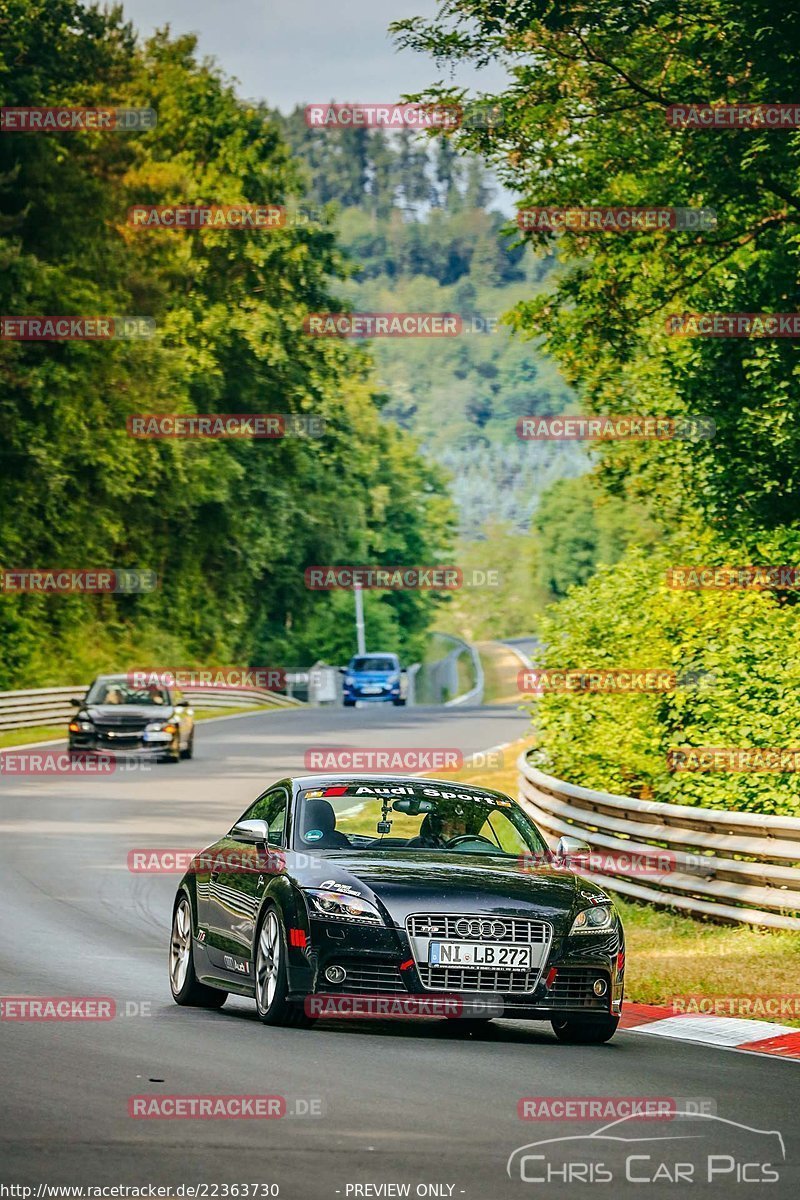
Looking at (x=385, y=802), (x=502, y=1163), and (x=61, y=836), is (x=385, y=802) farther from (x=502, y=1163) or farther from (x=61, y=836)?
(x=61, y=836)

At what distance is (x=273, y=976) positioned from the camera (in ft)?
34.9

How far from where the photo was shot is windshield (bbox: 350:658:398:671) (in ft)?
223

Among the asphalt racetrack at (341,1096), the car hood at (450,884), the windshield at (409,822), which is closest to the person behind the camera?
the asphalt racetrack at (341,1096)

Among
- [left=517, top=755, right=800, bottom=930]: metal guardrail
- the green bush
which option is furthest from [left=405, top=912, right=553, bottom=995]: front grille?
Result: the green bush

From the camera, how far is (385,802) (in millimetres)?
11383

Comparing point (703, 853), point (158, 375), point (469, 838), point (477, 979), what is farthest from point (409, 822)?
point (158, 375)

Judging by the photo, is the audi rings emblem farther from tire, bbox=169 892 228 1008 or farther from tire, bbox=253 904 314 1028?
Result: tire, bbox=169 892 228 1008

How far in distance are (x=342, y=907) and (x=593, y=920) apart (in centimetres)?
138

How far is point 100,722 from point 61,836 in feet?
35.7

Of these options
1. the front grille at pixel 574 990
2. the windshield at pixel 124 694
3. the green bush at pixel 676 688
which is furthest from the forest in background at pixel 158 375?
the front grille at pixel 574 990

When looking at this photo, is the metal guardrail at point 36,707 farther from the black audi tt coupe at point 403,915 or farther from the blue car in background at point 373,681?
the black audi tt coupe at point 403,915

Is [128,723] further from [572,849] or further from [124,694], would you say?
[572,849]

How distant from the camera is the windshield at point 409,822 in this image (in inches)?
447

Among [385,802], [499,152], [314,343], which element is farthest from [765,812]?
[314,343]
